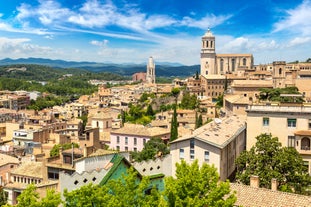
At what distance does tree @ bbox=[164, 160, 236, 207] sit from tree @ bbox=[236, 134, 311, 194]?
9.85m

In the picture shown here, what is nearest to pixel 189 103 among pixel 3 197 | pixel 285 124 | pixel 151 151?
pixel 151 151

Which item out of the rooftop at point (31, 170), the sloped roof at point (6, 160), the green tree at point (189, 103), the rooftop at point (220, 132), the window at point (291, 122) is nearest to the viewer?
the rooftop at point (220, 132)

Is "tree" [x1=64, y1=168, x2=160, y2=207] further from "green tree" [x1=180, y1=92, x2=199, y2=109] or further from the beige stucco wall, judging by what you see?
"green tree" [x1=180, y1=92, x2=199, y2=109]

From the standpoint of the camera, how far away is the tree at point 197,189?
1620 cm

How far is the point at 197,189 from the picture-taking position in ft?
54.6

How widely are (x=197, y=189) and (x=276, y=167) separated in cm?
1190

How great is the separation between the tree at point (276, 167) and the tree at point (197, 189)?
32.3 feet

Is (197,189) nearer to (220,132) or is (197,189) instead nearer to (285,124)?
(220,132)

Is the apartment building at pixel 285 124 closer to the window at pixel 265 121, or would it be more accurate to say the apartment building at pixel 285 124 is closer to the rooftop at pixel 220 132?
the window at pixel 265 121

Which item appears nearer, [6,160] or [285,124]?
[285,124]

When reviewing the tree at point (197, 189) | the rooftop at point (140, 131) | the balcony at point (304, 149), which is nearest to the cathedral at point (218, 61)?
the rooftop at point (140, 131)

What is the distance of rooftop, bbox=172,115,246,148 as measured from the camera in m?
33.9

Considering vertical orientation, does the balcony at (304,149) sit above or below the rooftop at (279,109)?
below

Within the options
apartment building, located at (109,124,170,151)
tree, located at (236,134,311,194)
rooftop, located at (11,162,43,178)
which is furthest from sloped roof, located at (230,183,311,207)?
apartment building, located at (109,124,170,151)
